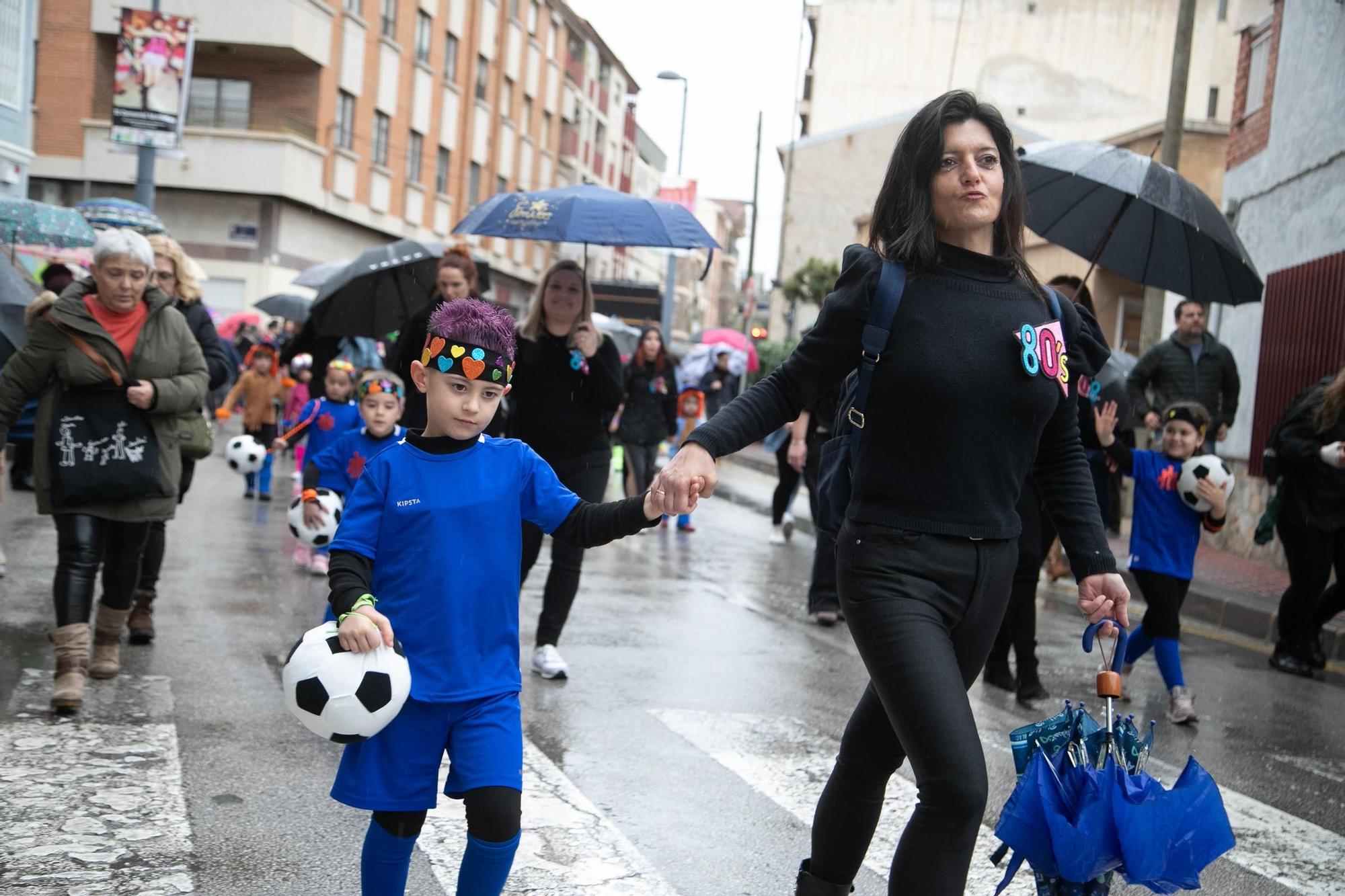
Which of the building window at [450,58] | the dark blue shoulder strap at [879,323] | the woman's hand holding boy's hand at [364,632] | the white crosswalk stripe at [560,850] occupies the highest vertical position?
the building window at [450,58]

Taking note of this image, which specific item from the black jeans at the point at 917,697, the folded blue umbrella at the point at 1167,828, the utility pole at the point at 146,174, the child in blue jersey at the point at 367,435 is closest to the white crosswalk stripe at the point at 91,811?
the black jeans at the point at 917,697

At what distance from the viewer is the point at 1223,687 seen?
790cm

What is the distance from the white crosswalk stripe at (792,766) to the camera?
430 centimetres

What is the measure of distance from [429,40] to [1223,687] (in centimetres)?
3733

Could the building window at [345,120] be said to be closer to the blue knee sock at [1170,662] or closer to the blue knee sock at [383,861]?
the blue knee sock at [1170,662]

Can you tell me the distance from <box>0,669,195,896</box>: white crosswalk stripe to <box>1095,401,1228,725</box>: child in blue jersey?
4.46m

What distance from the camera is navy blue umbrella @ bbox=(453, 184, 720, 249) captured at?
7445 mm

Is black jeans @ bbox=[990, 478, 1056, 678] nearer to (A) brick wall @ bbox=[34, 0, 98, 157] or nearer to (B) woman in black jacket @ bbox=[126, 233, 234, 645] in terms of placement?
(B) woman in black jacket @ bbox=[126, 233, 234, 645]

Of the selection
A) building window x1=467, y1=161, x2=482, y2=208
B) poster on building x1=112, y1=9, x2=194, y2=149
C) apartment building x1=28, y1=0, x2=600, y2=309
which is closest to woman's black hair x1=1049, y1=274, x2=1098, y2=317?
poster on building x1=112, y1=9, x2=194, y2=149

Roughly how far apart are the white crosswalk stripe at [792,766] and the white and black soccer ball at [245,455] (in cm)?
543

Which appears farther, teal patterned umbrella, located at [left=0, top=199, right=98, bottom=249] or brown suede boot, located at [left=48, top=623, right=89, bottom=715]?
teal patterned umbrella, located at [left=0, top=199, right=98, bottom=249]

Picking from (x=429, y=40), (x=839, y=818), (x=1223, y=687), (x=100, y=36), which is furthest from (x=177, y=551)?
(x=429, y=40)

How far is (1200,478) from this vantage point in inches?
266

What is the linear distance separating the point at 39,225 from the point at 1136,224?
7.68m
